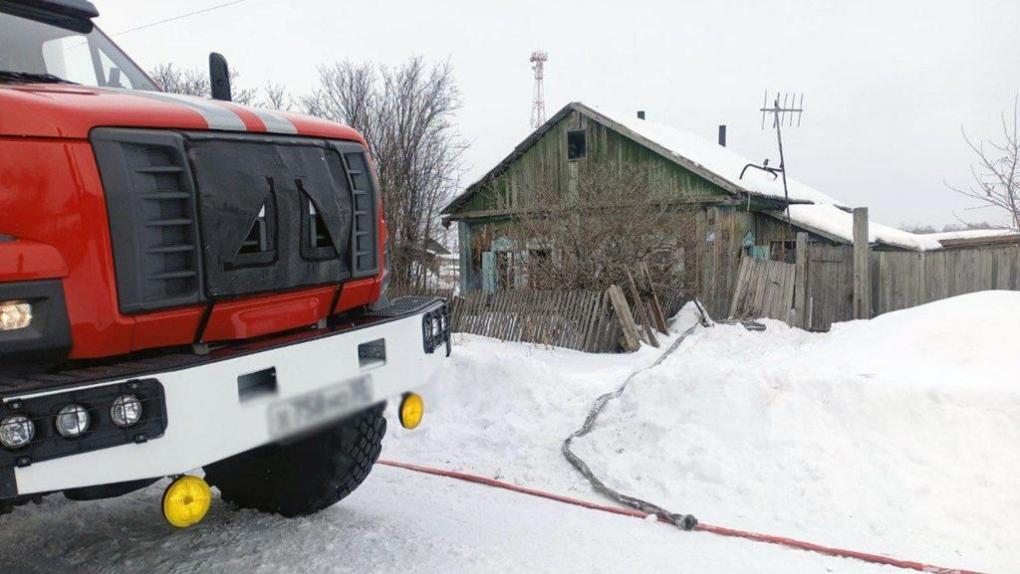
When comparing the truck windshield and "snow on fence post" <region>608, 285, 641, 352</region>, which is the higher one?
the truck windshield

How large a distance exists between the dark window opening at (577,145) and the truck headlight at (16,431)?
1787 cm

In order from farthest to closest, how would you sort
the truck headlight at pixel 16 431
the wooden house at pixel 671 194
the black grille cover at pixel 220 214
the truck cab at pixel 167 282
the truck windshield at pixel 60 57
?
the wooden house at pixel 671 194
the truck windshield at pixel 60 57
the black grille cover at pixel 220 214
the truck cab at pixel 167 282
the truck headlight at pixel 16 431

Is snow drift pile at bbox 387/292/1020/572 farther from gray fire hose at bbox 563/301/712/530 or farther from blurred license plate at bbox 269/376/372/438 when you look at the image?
blurred license plate at bbox 269/376/372/438

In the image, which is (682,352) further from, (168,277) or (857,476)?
(168,277)

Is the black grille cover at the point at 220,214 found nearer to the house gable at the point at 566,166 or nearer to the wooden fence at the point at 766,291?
the wooden fence at the point at 766,291

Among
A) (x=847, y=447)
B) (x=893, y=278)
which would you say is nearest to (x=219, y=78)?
(x=847, y=447)

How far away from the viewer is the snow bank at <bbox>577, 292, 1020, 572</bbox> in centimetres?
416

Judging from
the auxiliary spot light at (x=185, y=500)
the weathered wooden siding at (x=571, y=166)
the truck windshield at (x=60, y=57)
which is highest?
the weathered wooden siding at (x=571, y=166)

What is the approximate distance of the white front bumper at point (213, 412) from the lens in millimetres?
2213

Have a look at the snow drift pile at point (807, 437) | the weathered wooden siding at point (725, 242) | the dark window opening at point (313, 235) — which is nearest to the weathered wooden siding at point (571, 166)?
the weathered wooden siding at point (725, 242)

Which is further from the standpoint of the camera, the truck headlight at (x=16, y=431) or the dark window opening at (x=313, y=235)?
the dark window opening at (x=313, y=235)

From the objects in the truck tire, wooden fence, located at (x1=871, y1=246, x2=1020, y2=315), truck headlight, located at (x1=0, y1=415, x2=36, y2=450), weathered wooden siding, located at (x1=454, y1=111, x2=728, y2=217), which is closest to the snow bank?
the truck tire

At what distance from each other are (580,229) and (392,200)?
11.7 m

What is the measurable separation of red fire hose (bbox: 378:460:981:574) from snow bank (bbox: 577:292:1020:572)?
0.19 m
